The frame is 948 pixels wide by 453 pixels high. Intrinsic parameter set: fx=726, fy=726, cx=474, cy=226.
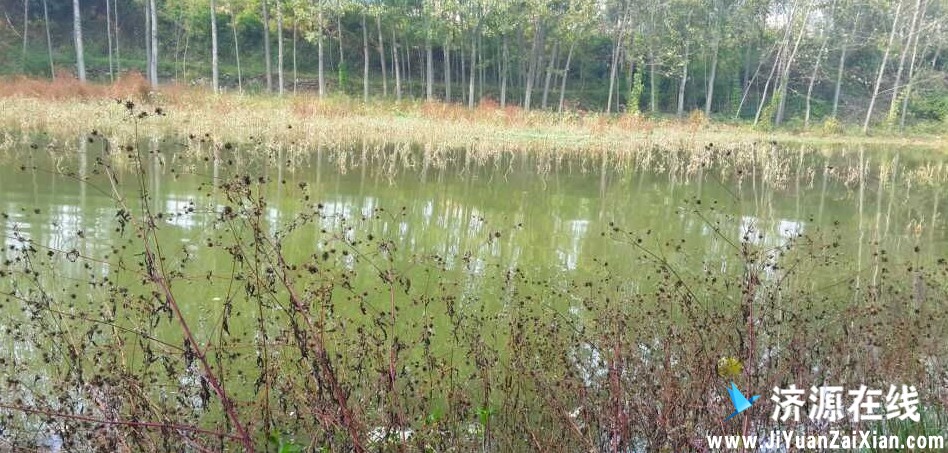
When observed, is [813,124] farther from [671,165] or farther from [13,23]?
[13,23]

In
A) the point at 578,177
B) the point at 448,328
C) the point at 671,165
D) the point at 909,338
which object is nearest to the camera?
the point at 909,338

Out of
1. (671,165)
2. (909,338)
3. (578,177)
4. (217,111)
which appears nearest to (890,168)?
(671,165)

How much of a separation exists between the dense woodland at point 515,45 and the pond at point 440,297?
1960 centimetres

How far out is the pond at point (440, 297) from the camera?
9.47ft

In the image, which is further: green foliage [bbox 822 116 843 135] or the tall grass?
green foliage [bbox 822 116 843 135]

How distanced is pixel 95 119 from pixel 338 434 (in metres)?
16.0

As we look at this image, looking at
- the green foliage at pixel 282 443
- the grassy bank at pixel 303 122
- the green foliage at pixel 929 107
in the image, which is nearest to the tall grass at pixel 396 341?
the green foliage at pixel 282 443

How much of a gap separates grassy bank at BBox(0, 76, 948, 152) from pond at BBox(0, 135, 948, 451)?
184 centimetres

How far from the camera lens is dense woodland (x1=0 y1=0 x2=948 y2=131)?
109ft

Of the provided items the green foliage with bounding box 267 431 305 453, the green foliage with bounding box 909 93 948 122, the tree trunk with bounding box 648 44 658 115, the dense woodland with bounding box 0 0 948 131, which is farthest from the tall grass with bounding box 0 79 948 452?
the green foliage with bounding box 909 93 948 122

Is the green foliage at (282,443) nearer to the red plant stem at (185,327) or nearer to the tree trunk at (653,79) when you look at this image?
the red plant stem at (185,327)

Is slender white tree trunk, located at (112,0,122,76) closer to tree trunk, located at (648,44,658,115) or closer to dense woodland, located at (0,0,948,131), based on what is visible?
dense woodland, located at (0,0,948,131)

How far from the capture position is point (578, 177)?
13.4 metres

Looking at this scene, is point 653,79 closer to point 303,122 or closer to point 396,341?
point 303,122
